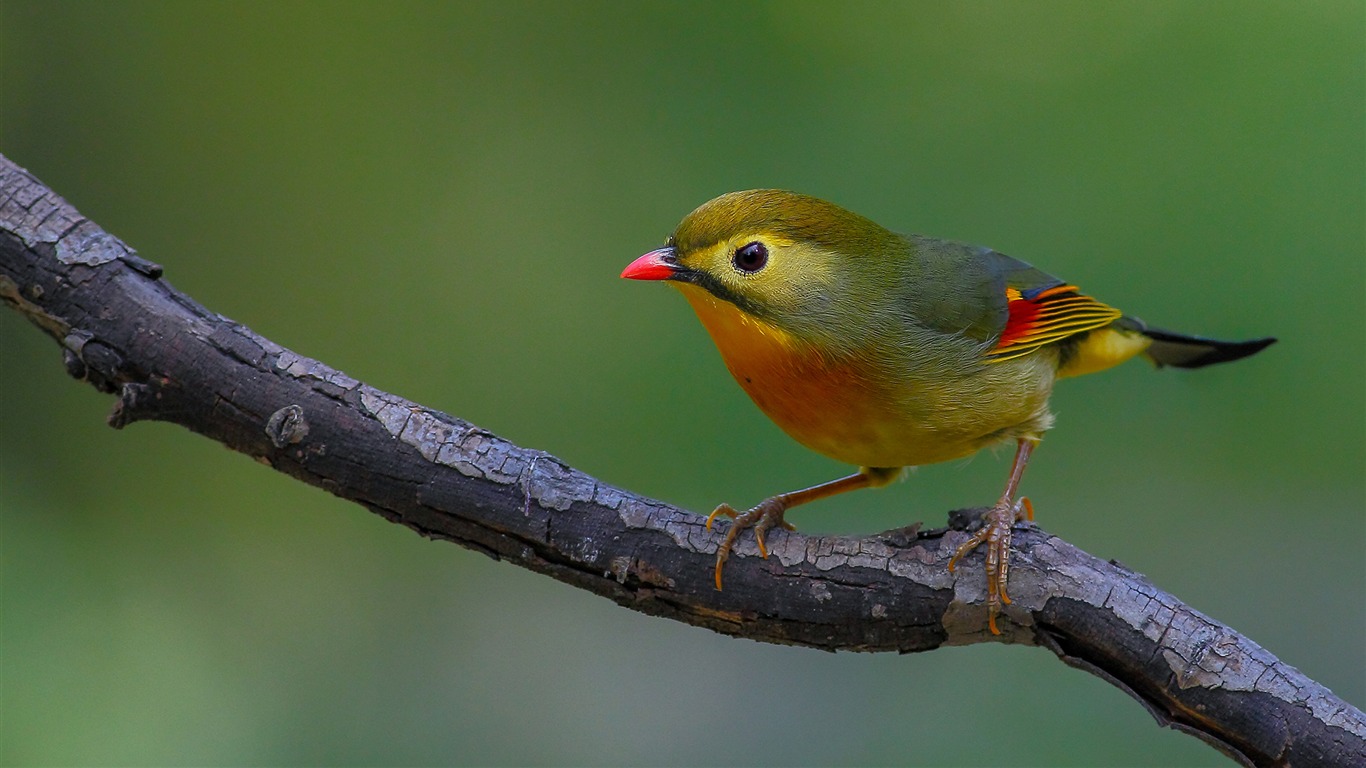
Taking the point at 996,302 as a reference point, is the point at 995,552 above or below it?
below

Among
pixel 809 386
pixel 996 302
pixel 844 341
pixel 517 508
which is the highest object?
pixel 996 302

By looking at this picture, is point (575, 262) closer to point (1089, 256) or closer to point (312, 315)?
point (312, 315)

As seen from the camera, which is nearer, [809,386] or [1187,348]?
[809,386]

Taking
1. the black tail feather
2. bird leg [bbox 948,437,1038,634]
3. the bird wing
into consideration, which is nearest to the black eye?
the bird wing

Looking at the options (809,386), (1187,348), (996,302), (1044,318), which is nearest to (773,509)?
(809,386)

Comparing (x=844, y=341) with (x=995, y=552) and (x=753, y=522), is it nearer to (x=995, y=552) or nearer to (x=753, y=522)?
(x=753, y=522)

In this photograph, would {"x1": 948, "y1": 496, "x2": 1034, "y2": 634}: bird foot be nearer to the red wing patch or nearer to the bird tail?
the red wing patch

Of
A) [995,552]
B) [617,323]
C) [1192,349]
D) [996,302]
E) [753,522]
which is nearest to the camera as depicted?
[995,552]

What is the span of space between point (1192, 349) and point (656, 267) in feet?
7.30

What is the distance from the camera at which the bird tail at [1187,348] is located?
360cm

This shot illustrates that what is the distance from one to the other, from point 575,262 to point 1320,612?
12.8 feet

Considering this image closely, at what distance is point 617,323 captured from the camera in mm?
5156

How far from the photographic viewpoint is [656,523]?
103 inches

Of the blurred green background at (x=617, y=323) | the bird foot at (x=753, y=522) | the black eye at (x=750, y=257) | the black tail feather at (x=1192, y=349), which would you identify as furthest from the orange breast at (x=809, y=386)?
the blurred green background at (x=617, y=323)
